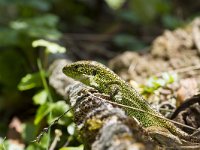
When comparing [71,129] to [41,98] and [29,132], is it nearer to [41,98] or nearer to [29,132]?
[41,98]

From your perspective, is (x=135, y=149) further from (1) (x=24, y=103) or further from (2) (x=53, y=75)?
(1) (x=24, y=103)

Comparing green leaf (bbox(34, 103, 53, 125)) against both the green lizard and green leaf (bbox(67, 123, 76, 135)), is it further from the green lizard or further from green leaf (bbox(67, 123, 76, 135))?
the green lizard

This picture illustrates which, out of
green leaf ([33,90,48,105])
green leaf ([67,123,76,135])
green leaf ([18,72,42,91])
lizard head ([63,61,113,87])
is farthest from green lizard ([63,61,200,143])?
green leaf ([18,72,42,91])

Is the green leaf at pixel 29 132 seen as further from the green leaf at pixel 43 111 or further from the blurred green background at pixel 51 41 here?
the green leaf at pixel 43 111

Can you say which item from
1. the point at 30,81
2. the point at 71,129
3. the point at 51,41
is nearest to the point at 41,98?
the point at 30,81

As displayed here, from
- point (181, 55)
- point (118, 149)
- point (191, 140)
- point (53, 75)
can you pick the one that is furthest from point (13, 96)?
point (118, 149)

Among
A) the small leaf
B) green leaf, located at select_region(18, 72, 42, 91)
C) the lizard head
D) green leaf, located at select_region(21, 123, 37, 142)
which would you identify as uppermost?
green leaf, located at select_region(18, 72, 42, 91)
